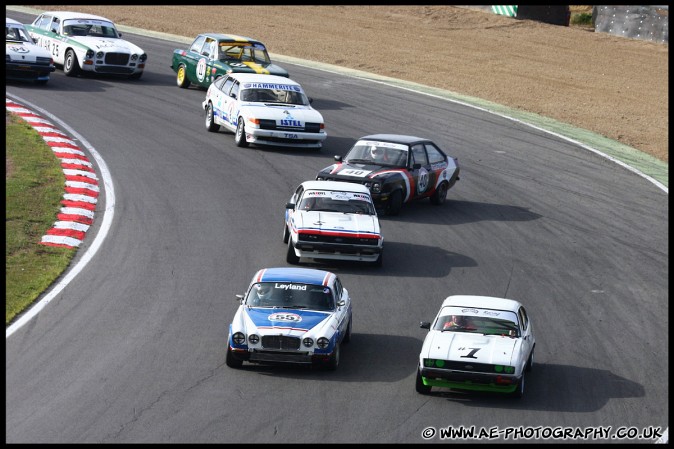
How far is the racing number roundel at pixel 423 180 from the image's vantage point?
2261 centimetres

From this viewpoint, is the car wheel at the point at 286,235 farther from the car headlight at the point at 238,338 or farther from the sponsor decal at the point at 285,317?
the car headlight at the point at 238,338

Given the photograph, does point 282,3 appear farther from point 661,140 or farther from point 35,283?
point 35,283

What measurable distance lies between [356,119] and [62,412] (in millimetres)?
19562

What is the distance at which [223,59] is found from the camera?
30.8 meters

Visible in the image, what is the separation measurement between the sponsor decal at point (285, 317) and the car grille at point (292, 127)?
39.3 feet

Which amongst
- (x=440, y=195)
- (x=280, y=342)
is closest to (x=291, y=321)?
(x=280, y=342)

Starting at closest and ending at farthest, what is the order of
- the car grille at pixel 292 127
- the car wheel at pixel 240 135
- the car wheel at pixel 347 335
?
1. the car wheel at pixel 347 335
2. the car grille at pixel 292 127
3. the car wheel at pixel 240 135

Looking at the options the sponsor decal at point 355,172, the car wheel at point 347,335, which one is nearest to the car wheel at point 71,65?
the sponsor decal at point 355,172

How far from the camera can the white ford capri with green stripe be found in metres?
32.0

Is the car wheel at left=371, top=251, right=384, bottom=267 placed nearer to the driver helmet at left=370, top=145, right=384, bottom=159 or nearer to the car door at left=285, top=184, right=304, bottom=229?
the car door at left=285, top=184, right=304, bottom=229

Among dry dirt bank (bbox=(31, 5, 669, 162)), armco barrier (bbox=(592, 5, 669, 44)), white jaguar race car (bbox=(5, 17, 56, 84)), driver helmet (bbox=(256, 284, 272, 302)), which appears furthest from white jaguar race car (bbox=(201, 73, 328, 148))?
armco barrier (bbox=(592, 5, 669, 44))

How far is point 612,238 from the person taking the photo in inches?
865

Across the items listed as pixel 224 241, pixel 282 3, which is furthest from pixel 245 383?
pixel 282 3

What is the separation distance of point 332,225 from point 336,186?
1.37m
